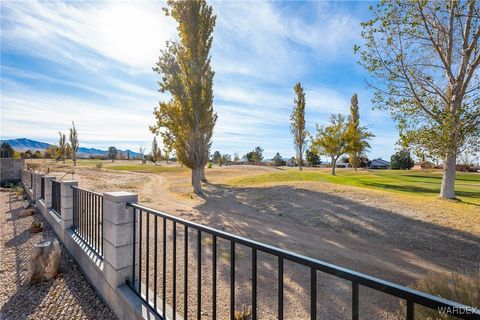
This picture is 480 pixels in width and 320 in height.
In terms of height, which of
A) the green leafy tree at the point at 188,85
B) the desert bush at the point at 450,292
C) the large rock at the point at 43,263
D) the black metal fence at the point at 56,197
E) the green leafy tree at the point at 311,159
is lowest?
the large rock at the point at 43,263

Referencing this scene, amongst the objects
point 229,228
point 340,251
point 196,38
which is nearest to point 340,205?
point 340,251

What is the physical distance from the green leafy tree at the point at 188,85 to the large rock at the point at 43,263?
1100 centimetres

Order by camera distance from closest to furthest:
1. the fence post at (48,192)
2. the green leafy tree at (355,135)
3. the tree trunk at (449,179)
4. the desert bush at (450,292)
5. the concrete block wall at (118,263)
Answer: the desert bush at (450,292)
the concrete block wall at (118,263)
the fence post at (48,192)
the tree trunk at (449,179)
the green leafy tree at (355,135)

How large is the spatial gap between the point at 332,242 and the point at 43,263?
20.4 ft

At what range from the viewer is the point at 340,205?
9.41 metres

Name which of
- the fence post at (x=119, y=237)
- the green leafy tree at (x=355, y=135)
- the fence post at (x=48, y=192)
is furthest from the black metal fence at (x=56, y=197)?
the green leafy tree at (x=355, y=135)

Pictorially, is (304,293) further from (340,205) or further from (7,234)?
(7,234)

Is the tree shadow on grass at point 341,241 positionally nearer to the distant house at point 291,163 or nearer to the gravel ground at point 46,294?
the gravel ground at point 46,294

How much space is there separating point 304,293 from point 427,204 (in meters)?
7.44

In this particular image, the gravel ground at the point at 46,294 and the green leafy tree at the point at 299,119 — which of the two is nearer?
the gravel ground at the point at 46,294

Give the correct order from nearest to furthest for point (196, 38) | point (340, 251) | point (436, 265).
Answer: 1. point (436, 265)
2. point (340, 251)
3. point (196, 38)

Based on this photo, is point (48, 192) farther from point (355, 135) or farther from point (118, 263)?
point (355, 135)

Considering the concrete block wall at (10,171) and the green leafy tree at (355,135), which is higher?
the green leafy tree at (355,135)

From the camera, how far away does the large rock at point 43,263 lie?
4191mm
